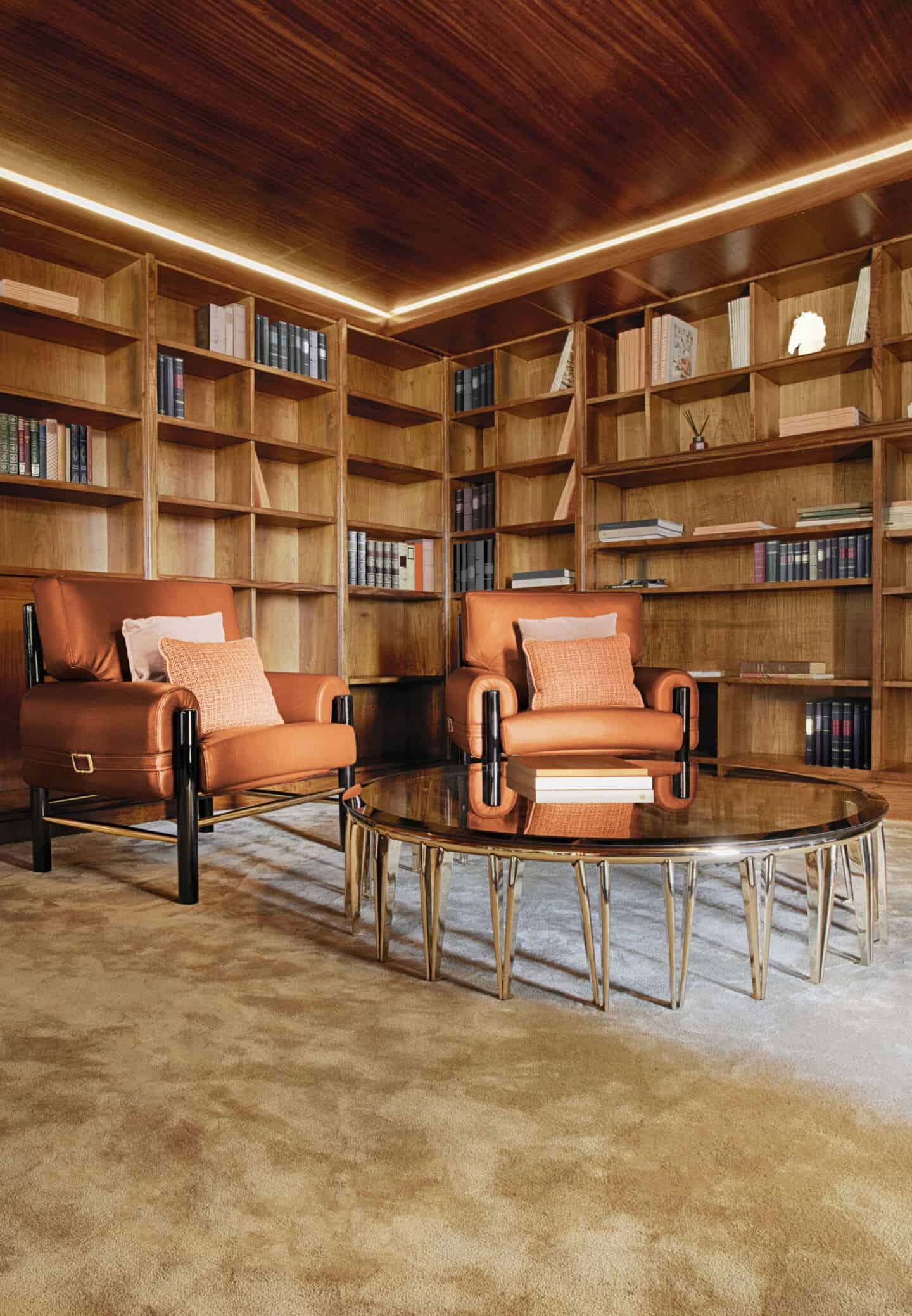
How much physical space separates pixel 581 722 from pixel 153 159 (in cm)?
276

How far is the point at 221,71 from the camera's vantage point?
10.3ft

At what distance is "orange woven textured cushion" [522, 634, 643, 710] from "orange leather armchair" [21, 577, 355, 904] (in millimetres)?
803

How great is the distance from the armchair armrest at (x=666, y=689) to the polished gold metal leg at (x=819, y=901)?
1.63m

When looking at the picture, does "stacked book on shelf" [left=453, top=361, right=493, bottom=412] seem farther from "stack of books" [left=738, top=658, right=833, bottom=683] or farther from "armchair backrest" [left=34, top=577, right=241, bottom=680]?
"armchair backrest" [left=34, top=577, right=241, bottom=680]

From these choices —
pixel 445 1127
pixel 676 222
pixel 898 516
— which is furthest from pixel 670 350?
pixel 445 1127

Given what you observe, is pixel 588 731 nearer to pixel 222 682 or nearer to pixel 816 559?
pixel 222 682

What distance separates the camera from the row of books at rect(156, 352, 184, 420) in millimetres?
4078

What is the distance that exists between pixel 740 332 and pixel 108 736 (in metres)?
3.34

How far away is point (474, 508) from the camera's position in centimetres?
535

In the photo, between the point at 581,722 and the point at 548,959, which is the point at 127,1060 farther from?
the point at 581,722

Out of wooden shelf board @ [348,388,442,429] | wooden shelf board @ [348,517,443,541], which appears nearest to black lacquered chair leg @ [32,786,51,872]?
wooden shelf board @ [348,517,443,541]

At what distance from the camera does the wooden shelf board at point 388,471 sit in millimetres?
4965

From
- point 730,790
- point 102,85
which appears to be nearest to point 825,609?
point 730,790

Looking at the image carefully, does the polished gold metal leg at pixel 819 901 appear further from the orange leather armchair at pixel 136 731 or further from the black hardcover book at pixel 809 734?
the black hardcover book at pixel 809 734
